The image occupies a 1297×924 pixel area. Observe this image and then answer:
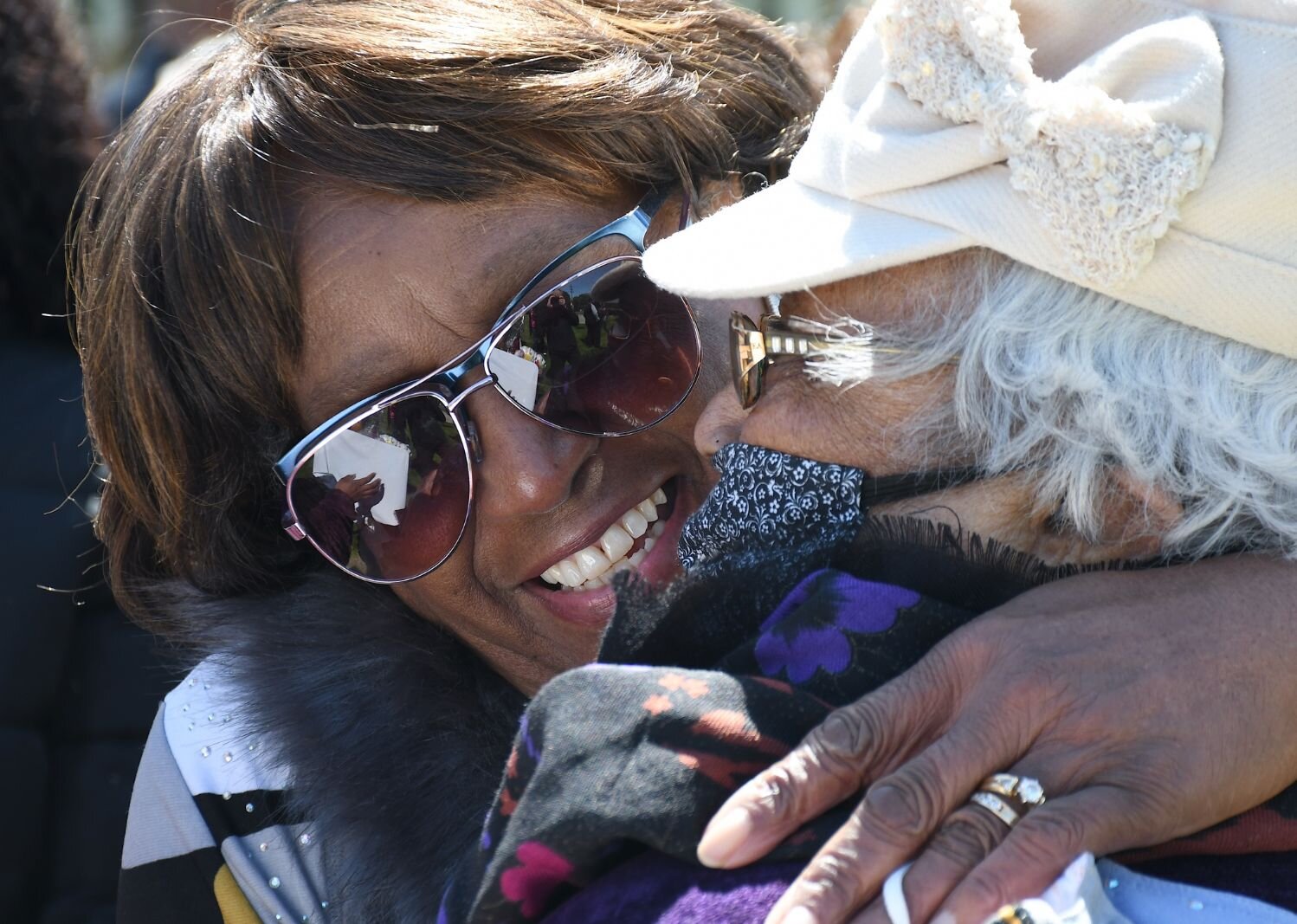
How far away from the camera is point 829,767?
1.28 meters

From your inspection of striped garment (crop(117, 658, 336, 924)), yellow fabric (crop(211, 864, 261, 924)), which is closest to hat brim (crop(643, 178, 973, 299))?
striped garment (crop(117, 658, 336, 924))

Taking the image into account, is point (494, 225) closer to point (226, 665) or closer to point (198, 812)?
point (226, 665)

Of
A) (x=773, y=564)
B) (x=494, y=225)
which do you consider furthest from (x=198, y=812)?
(x=773, y=564)

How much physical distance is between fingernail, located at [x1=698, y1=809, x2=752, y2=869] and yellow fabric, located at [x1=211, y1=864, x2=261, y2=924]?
1475 millimetres

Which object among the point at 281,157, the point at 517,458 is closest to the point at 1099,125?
the point at 517,458

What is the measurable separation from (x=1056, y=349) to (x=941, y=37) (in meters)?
0.38

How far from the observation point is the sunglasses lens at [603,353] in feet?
7.23

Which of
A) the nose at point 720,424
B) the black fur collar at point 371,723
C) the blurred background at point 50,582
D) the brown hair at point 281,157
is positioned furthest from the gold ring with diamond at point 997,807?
the blurred background at point 50,582

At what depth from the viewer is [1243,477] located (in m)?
1.39

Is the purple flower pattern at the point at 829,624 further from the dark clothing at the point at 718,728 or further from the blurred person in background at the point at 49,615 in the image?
the blurred person in background at the point at 49,615

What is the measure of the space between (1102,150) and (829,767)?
70 cm

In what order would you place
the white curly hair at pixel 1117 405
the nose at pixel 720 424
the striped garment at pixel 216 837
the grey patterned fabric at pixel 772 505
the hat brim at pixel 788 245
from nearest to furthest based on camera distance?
the white curly hair at pixel 1117 405
the hat brim at pixel 788 245
the grey patterned fabric at pixel 772 505
the nose at pixel 720 424
the striped garment at pixel 216 837

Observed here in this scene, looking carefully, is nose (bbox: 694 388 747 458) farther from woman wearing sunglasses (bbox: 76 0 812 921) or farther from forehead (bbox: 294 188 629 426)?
forehead (bbox: 294 188 629 426)

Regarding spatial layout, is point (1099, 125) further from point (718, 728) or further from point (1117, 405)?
point (718, 728)
